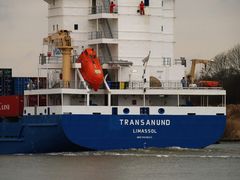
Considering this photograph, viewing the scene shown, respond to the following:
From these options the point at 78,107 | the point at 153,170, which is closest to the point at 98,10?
the point at 78,107

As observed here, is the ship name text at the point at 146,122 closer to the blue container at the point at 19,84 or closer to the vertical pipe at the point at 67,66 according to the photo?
the vertical pipe at the point at 67,66

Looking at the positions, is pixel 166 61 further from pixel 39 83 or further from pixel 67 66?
pixel 39 83

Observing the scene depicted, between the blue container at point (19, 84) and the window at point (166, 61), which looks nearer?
the window at point (166, 61)

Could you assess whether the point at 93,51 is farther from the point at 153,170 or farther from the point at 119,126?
the point at 153,170

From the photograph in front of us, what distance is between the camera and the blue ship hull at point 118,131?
A: 6781cm

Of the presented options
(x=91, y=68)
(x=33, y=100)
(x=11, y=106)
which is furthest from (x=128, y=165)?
(x=11, y=106)

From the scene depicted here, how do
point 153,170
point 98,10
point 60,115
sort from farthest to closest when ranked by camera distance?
point 98,10
point 60,115
point 153,170

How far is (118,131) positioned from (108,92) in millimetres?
2447

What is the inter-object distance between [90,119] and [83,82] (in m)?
2.58

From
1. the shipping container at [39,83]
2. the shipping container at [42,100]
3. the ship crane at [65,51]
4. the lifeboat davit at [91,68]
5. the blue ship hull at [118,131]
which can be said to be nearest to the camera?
the blue ship hull at [118,131]

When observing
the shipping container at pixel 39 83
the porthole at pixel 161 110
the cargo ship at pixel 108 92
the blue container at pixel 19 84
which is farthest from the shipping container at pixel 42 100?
the porthole at pixel 161 110

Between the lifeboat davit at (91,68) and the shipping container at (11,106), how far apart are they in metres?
5.29

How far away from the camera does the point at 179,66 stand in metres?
72.6

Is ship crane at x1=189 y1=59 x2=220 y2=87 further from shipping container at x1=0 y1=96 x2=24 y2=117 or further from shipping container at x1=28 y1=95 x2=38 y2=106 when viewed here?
shipping container at x1=0 y1=96 x2=24 y2=117
